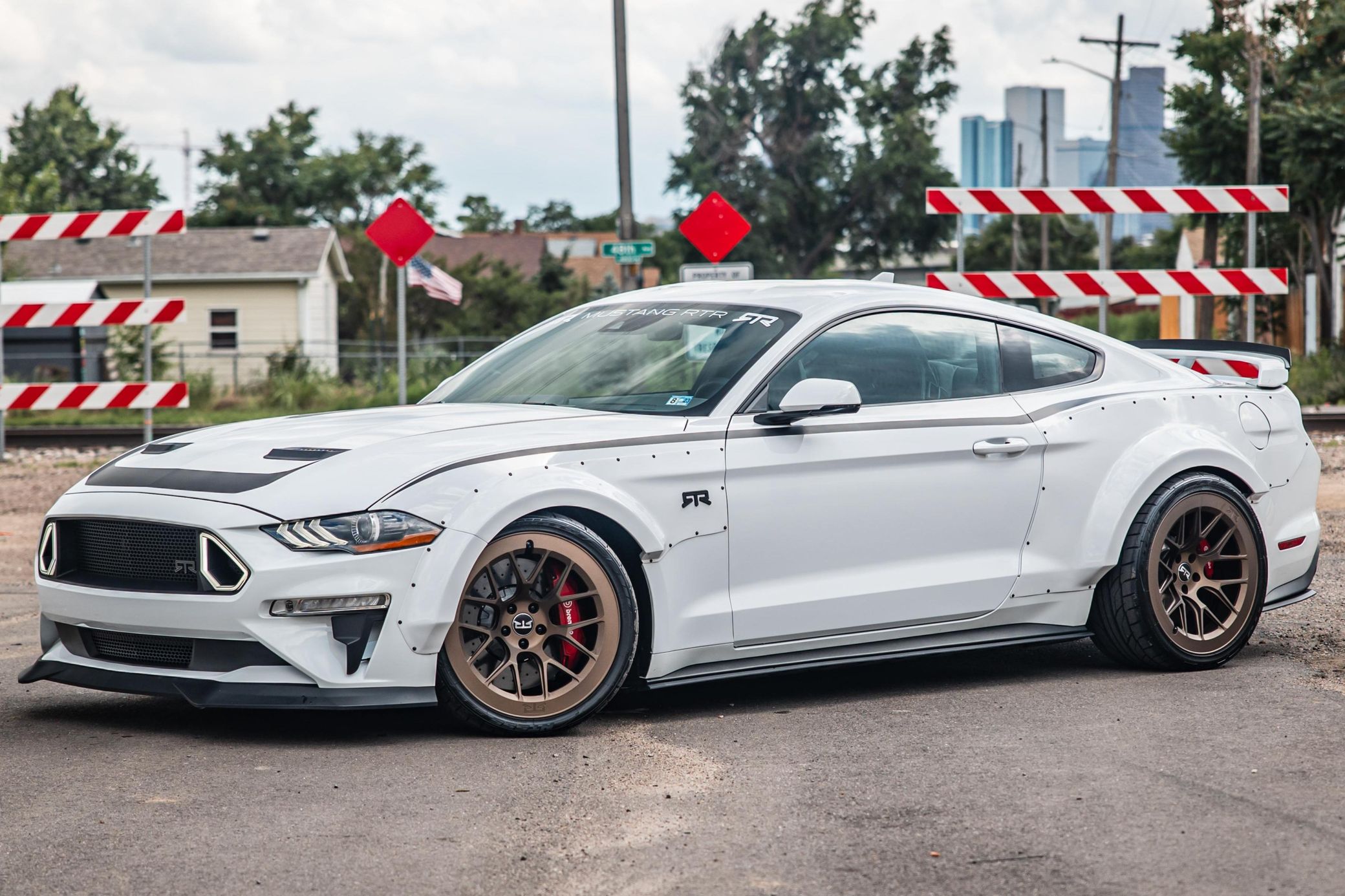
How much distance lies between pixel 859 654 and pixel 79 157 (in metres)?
70.9

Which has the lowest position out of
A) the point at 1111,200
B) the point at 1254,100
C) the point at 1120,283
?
the point at 1120,283

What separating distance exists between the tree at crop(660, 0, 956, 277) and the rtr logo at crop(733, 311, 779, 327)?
2207 inches

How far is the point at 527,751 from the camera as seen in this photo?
199 inches

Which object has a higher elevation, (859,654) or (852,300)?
(852,300)

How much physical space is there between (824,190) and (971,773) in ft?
194

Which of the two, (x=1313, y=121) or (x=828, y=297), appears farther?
(x=1313, y=121)

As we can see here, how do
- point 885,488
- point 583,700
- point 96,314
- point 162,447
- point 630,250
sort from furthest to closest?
point 630,250 < point 96,314 < point 885,488 < point 162,447 < point 583,700

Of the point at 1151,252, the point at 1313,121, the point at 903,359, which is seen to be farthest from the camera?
the point at 1151,252

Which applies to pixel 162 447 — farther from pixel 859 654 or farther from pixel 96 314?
pixel 96 314

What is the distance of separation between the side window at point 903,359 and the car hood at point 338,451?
60cm

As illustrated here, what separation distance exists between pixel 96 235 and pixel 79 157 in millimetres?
59793

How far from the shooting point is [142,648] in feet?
16.9

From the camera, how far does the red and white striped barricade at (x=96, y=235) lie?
47.0 feet

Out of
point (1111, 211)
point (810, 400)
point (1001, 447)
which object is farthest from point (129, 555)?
point (1111, 211)
